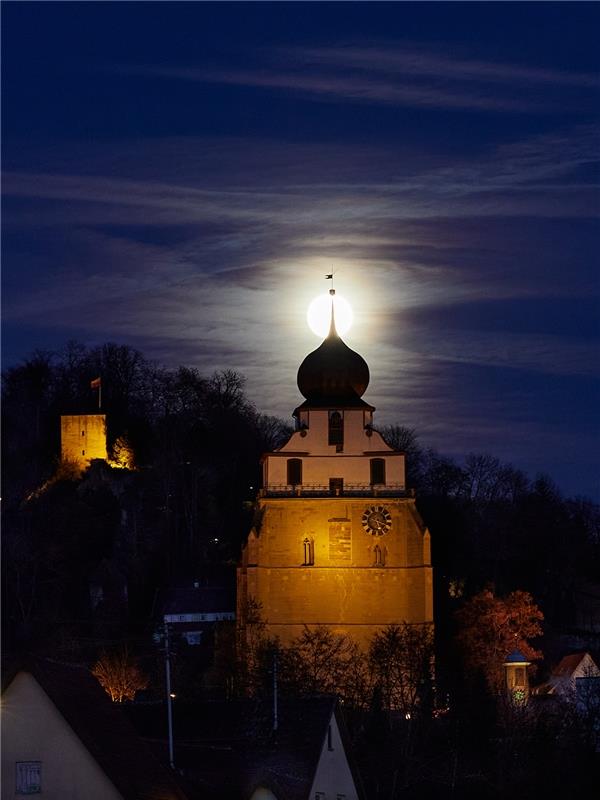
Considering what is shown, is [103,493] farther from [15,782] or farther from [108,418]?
[15,782]

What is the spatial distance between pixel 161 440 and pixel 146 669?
118 ft

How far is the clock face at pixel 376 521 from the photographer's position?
97819 millimetres

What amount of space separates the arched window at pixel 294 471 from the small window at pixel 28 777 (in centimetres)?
6380

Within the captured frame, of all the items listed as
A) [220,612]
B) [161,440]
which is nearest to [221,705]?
[220,612]

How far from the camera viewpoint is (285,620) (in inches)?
3804

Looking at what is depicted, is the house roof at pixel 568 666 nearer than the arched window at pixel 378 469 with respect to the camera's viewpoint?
Yes

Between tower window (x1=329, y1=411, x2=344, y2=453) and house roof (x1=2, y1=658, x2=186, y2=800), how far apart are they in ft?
203

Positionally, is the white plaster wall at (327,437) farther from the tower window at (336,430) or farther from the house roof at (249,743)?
the house roof at (249,743)

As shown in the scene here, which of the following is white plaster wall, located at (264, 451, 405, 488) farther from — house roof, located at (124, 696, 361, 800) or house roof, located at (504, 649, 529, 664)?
house roof, located at (124, 696, 361, 800)

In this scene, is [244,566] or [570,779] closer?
[570,779]

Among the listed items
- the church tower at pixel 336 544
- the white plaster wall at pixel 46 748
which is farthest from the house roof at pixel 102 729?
the church tower at pixel 336 544

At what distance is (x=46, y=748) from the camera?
35.5 meters

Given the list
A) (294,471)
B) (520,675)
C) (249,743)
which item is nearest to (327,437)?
(294,471)

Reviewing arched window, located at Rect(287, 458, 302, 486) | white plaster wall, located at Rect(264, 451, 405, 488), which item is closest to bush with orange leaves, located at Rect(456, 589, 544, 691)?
white plaster wall, located at Rect(264, 451, 405, 488)
